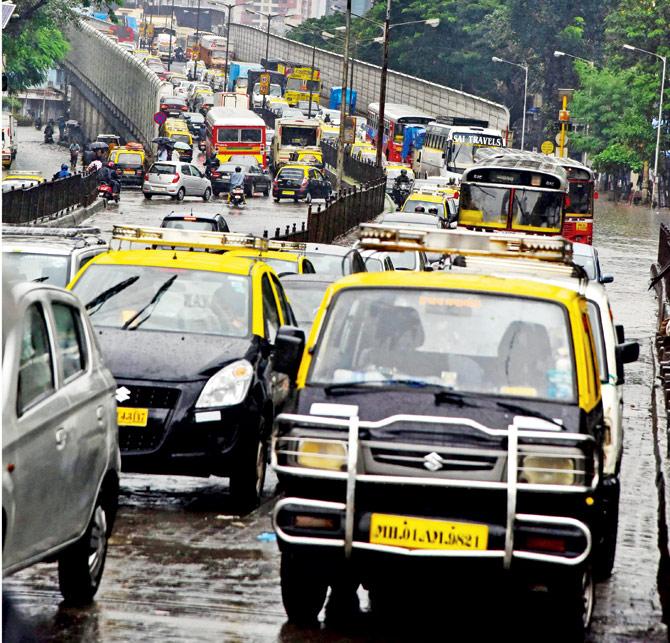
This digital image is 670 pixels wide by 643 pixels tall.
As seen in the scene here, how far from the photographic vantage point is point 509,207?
3491 cm

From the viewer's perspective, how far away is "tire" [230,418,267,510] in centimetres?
1102

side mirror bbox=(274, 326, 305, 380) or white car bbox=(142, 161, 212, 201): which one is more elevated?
side mirror bbox=(274, 326, 305, 380)

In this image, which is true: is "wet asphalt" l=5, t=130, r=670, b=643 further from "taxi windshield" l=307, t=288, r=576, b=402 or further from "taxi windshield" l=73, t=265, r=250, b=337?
"taxi windshield" l=73, t=265, r=250, b=337

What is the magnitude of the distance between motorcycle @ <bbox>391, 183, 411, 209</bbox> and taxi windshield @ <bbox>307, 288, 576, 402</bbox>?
5622 centimetres

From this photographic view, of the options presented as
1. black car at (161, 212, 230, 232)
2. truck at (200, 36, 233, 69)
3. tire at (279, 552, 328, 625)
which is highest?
truck at (200, 36, 233, 69)

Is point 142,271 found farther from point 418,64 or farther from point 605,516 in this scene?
point 418,64

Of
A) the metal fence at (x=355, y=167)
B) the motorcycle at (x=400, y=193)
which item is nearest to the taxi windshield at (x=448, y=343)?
the metal fence at (x=355, y=167)

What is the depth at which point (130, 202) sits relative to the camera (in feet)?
196

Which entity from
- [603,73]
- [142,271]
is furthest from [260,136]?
[142,271]

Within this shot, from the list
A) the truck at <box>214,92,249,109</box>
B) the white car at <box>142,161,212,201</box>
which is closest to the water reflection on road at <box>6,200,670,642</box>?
the white car at <box>142,161,212,201</box>

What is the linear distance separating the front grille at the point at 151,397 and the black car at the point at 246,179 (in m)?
56.6

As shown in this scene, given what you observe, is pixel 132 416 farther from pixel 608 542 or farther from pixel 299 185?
pixel 299 185

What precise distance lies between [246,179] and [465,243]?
5986 centimetres

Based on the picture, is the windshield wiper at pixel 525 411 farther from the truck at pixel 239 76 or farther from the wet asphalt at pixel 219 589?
the truck at pixel 239 76
